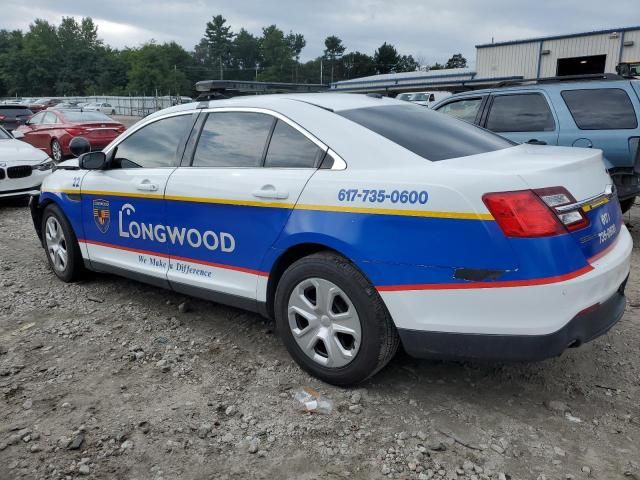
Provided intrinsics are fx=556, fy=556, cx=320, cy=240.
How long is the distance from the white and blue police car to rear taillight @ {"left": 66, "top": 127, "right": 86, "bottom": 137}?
10446 millimetres

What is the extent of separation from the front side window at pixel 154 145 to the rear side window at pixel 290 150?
89 cm

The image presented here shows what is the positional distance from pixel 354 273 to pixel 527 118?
4682 millimetres

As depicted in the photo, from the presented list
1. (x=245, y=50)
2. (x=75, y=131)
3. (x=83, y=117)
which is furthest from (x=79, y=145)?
(x=245, y=50)

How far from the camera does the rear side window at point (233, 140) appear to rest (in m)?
3.47

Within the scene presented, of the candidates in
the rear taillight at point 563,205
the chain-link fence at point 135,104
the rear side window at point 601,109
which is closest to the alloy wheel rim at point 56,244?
the rear taillight at point 563,205

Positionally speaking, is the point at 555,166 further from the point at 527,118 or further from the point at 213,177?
the point at 527,118

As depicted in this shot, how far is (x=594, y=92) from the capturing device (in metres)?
6.18

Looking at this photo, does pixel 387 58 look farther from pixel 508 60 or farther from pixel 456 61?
pixel 508 60

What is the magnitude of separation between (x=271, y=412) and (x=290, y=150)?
4.86ft

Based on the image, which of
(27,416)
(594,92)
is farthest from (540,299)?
(594,92)

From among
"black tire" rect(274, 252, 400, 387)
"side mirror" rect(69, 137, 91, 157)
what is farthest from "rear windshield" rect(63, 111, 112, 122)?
"black tire" rect(274, 252, 400, 387)

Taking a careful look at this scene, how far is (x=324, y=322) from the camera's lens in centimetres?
304

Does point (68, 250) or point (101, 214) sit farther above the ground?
point (101, 214)

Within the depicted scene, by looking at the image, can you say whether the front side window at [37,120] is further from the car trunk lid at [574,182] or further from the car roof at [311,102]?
the car trunk lid at [574,182]
